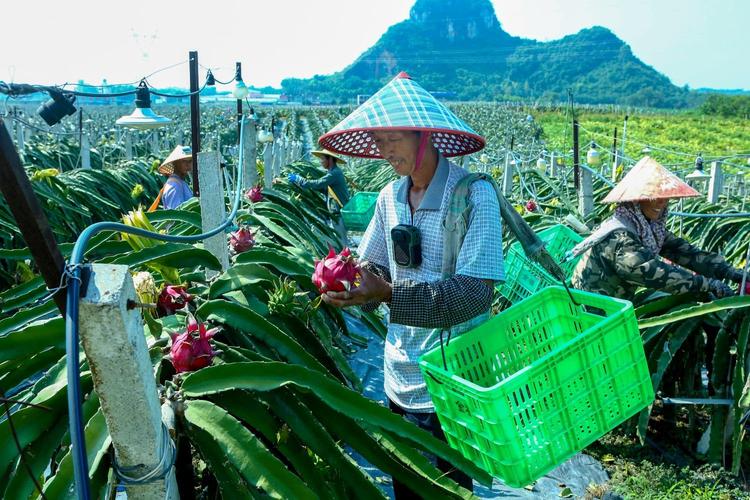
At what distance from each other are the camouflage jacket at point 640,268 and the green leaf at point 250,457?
1.82 metres

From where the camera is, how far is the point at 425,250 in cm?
163

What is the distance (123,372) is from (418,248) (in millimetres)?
963

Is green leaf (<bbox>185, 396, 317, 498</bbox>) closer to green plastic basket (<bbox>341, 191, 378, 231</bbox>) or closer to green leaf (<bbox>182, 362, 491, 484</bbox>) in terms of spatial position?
green leaf (<bbox>182, 362, 491, 484</bbox>)

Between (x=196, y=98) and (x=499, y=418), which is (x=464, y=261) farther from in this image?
(x=196, y=98)

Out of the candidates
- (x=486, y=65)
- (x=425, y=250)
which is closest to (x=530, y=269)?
(x=425, y=250)

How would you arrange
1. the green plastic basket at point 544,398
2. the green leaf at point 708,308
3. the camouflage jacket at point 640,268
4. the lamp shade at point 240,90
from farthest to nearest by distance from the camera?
the lamp shade at point 240,90 < the camouflage jacket at point 640,268 < the green leaf at point 708,308 < the green plastic basket at point 544,398

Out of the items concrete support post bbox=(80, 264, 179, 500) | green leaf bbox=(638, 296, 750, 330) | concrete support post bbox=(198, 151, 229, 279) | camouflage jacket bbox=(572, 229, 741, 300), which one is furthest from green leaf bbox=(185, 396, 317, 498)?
camouflage jacket bbox=(572, 229, 741, 300)

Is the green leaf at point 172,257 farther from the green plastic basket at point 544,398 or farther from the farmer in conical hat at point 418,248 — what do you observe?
the green plastic basket at point 544,398

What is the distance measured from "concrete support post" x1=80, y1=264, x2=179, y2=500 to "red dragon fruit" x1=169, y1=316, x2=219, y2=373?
360mm

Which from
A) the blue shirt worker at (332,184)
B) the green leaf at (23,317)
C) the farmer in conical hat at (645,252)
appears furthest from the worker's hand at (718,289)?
the blue shirt worker at (332,184)

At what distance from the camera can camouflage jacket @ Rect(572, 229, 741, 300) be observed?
2.38 metres

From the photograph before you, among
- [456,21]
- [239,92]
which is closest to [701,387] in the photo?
[239,92]

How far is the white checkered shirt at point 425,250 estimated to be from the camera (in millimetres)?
1502

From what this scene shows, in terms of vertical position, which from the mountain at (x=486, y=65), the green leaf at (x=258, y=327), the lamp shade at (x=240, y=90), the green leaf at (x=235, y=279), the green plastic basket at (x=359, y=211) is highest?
the mountain at (x=486, y=65)
